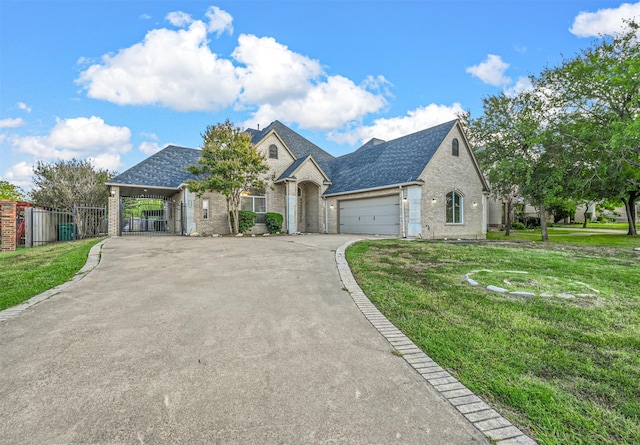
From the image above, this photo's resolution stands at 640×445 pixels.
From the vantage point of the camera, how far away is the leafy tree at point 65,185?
56.2 feet

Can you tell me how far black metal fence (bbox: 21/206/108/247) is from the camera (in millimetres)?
13852

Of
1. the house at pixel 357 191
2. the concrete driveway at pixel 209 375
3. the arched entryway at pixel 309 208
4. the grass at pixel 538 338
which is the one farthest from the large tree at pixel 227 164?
the concrete driveway at pixel 209 375

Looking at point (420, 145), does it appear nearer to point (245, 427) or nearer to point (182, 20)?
point (182, 20)

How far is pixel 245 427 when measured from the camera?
1977mm

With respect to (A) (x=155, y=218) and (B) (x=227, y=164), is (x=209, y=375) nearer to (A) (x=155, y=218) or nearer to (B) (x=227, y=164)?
(B) (x=227, y=164)

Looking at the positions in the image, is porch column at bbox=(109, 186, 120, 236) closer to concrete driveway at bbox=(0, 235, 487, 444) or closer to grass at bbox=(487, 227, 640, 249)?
concrete driveway at bbox=(0, 235, 487, 444)

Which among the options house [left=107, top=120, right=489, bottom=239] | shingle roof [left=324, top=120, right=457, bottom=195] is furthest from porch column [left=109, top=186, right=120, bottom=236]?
shingle roof [left=324, top=120, right=457, bottom=195]

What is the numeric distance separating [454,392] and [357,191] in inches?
641

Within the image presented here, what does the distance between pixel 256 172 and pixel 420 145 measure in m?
10.0

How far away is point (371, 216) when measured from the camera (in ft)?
59.8

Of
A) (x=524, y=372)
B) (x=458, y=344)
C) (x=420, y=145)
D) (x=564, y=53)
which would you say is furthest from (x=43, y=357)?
(x=564, y=53)

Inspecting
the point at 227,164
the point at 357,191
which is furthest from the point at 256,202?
the point at 357,191

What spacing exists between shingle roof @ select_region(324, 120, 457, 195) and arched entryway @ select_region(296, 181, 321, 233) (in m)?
1.18

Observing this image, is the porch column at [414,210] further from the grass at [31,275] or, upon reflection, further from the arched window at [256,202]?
the grass at [31,275]
